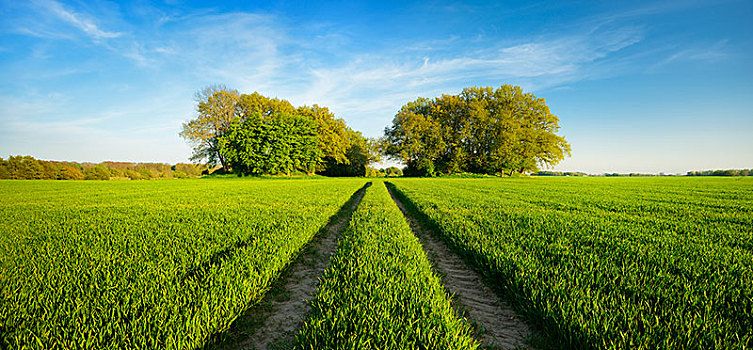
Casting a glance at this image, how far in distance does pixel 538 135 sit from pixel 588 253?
4869 cm

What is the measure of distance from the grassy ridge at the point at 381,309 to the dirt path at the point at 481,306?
30 centimetres

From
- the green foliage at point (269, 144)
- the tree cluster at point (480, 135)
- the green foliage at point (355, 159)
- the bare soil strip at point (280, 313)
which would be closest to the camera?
the bare soil strip at point (280, 313)

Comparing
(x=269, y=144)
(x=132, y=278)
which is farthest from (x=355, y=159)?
(x=132, y=278)

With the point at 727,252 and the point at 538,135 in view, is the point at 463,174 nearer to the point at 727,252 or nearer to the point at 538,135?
the point at 538,135

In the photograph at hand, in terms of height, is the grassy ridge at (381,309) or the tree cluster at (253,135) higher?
the tree cluster at (253,135)

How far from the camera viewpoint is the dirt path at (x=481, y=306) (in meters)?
2.61

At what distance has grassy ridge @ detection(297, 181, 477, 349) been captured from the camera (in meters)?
2.02

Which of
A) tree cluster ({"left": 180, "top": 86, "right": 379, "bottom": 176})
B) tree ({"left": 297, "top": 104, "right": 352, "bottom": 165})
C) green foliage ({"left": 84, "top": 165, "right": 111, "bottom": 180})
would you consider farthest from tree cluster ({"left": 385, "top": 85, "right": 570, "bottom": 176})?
green foliage ({"left": 84, "top": 165, "right": 111, "bottom": 180})

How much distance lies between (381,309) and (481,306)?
61.0 inches

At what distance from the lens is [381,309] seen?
8.04 ft

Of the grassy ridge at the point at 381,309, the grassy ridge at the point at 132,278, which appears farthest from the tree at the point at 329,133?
the grassy ridge at the point at 381,309

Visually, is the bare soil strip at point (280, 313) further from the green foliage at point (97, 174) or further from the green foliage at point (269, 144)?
the green foliage at point (97, 174)

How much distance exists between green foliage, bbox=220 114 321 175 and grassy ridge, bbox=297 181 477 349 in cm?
4057

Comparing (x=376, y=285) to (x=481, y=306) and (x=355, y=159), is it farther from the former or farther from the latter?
(x=355, y=159)
